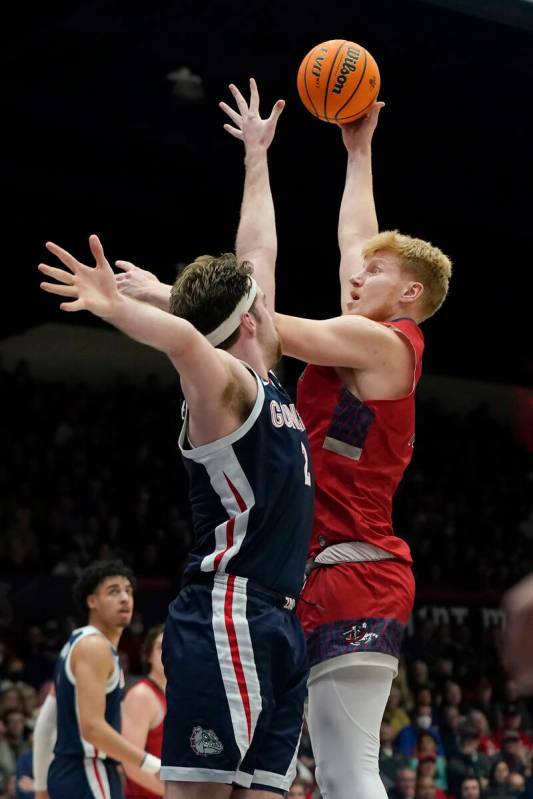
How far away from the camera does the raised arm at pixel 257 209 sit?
4789mm

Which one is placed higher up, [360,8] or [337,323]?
[360,8]

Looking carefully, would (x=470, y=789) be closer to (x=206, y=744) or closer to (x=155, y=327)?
(x=206, y=744)

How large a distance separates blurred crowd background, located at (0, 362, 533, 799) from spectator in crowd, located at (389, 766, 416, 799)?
0.01 m

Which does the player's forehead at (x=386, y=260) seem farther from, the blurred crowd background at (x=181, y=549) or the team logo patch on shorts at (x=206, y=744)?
the blurred crowd background at (x=181, y=549)

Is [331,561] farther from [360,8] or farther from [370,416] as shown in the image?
[360,8]

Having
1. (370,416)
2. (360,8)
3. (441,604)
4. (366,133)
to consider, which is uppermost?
(360,8)

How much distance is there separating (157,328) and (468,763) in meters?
11.7

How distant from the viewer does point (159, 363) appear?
21.7 metres

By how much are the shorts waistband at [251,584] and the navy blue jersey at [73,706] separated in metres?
3.32

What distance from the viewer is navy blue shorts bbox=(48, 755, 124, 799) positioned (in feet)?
22.6

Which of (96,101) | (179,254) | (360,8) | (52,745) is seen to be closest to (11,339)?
(179,254)

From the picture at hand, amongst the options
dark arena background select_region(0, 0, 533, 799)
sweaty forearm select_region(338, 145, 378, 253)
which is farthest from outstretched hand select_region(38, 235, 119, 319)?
dark arena background select_region(0, 0, 533, 799)

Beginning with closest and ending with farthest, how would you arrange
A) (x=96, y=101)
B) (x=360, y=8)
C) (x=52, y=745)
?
(x=52, y=745), (x=360, y=8), (x=96, y=101)

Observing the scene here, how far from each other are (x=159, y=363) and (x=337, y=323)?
57.5 ft
